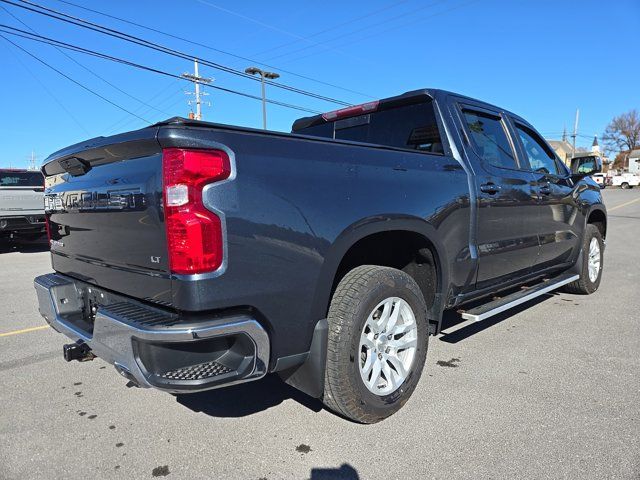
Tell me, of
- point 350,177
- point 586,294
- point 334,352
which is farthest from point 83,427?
point 586,294

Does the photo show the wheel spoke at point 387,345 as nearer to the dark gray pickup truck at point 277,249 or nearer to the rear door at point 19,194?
the dark gray pickup truck at point 277,249

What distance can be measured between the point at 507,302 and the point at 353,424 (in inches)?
73.1

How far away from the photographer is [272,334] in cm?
223

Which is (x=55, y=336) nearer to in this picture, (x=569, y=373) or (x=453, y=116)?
(x=453, y=116)

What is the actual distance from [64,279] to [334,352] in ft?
6.24

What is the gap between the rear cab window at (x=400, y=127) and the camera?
3590 millimetres

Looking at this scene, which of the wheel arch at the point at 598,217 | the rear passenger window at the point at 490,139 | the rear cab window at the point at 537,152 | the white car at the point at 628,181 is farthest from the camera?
the white car at the point at 628,181

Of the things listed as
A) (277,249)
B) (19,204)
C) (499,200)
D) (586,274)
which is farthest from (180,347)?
(19,204)

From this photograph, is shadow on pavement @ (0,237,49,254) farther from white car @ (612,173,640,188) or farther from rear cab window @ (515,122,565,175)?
white car @ (612,173,640,188)

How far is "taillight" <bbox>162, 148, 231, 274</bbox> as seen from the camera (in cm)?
200

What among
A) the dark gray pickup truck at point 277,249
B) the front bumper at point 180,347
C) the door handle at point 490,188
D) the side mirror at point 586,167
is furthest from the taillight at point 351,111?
the side mirror at point 586,167

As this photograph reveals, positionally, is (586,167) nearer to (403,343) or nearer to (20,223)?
(403,343)

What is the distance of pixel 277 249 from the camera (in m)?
2.18

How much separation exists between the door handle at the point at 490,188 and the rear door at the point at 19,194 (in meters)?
9.91
